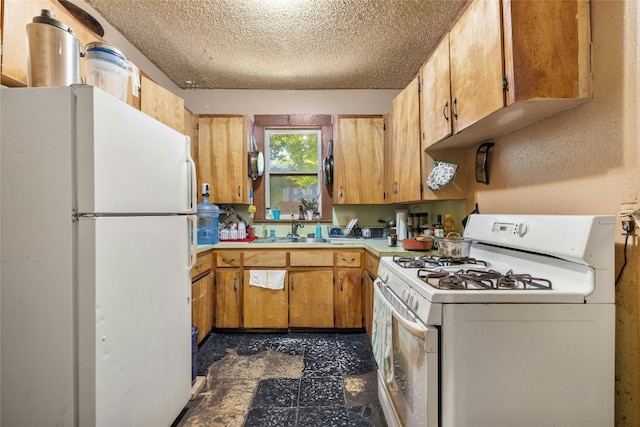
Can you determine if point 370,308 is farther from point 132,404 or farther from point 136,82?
point 136,82

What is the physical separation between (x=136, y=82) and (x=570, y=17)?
6.68 feet

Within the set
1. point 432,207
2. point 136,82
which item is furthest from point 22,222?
point 432,207

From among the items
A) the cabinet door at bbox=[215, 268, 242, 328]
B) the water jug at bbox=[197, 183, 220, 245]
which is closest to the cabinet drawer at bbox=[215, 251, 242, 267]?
the cabinet door at bbox=[215, 268, 242, 328]

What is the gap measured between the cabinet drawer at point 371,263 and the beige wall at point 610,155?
108cm

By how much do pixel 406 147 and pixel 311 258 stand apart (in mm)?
1230

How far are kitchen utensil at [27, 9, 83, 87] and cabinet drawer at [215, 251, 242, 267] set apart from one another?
1691mm

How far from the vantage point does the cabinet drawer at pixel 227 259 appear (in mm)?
2555

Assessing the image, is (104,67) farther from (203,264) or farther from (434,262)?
(434,262)

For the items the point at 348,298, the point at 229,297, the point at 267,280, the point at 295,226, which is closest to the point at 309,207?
the point at 295,226

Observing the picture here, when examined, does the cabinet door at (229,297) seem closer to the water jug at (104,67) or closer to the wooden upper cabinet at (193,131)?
the wooden upper cabinet at (193,131)

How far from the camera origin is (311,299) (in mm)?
2566

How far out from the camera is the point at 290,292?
2.56 meters

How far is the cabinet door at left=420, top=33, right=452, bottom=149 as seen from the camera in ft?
5.43

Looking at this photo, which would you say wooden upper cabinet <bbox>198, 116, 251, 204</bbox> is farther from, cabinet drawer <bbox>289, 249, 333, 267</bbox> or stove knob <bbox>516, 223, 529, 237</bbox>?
stove knob <bbox>516, 223, 529, 237</bbox>
